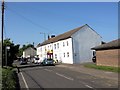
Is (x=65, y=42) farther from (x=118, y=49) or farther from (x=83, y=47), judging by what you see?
(x=118, y=49)

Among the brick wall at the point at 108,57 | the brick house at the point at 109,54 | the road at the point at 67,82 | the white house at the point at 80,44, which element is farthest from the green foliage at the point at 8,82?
the white house at the point at 80,44

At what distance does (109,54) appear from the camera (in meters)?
40.6

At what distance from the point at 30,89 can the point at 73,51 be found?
134ft

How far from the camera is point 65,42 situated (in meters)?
65.0

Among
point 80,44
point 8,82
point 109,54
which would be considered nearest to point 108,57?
point 109,54

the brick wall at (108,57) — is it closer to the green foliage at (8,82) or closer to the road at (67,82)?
the road at (67,82)

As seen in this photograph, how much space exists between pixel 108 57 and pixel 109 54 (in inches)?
26.6

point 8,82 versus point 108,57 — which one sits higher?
point 108,57

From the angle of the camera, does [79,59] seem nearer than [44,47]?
Yes

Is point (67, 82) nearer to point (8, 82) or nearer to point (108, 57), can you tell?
point (8, 82)

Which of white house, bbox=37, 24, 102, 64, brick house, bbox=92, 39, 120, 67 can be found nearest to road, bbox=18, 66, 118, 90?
brick house, bbox=92, 39, 120, 67

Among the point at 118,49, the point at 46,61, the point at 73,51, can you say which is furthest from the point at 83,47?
the point at 118,49

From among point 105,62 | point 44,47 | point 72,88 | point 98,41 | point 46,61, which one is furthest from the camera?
point 44,47

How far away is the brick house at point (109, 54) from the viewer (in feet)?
126
